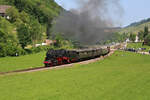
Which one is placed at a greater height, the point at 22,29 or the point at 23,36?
the point at 22,29

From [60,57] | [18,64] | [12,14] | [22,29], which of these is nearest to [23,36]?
[22,29]

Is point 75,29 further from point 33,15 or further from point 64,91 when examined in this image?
point 33,15

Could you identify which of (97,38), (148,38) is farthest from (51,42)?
(97,38)

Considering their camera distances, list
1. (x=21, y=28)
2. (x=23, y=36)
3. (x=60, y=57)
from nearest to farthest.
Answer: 1. (x=60, y=57)
2. (x=23, y=36)
3. (x=21, y=28)

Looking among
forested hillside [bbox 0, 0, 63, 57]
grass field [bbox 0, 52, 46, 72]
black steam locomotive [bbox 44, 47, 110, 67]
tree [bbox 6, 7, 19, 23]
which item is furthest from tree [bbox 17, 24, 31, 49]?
black steam locomotive [bbox 44, 47, 110, 67]

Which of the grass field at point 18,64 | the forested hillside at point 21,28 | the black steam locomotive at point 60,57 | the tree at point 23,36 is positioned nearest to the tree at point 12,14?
the forested hillside at point 21,28

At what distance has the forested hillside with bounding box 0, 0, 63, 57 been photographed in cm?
6812

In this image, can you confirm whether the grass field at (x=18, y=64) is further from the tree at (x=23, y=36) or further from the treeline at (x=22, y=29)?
the tree at (x=23, y=36)

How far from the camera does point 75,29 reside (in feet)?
108

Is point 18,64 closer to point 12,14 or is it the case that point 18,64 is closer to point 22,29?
point 22,29

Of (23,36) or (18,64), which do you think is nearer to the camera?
(18,64)

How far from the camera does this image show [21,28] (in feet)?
260

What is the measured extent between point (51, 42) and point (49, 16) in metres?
30.5

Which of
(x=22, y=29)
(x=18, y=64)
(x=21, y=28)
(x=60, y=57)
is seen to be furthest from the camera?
(x=21, y=28)
